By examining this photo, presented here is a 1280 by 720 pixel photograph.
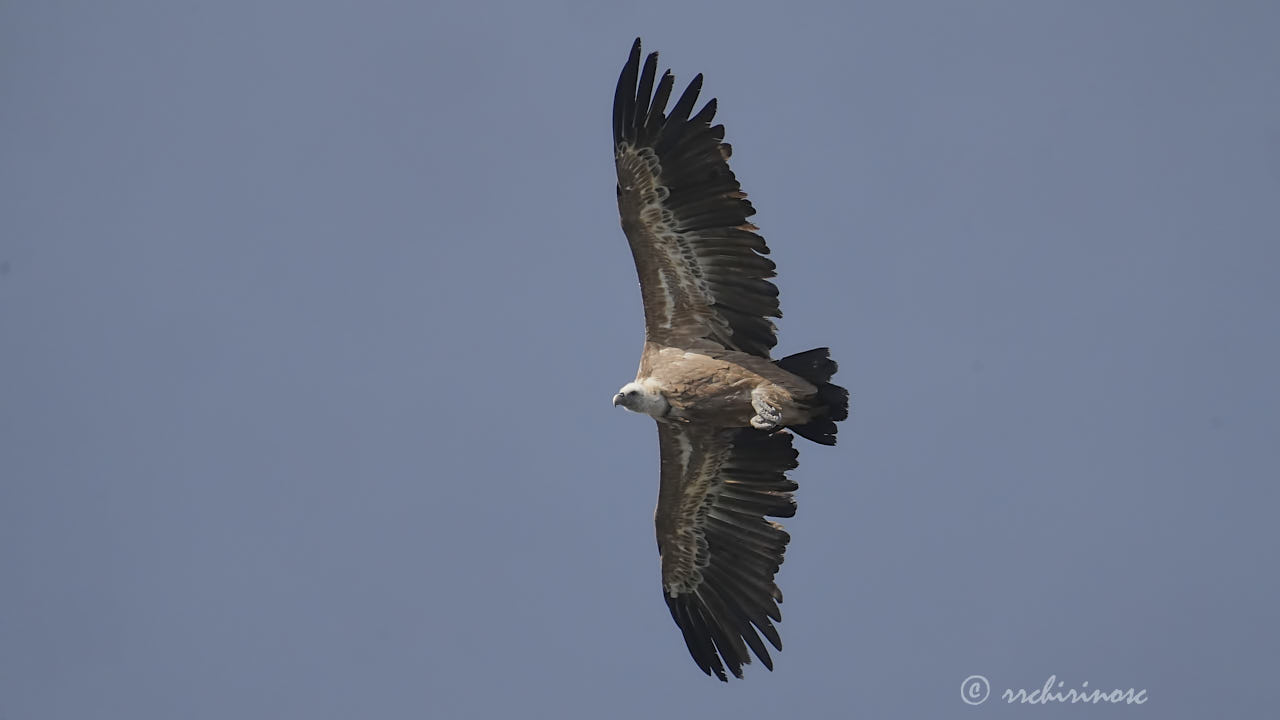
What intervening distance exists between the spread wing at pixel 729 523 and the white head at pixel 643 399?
1.86 ft

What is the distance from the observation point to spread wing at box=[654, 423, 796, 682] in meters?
16.3

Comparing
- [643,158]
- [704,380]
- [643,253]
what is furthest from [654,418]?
[643,158]

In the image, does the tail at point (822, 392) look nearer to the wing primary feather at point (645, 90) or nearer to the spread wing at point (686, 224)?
the spread wing at point (686, 224)

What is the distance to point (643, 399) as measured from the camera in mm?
15609

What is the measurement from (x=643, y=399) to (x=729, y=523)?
74.1 inches

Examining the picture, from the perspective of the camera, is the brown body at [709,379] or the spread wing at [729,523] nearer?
the brown body at [709,379]

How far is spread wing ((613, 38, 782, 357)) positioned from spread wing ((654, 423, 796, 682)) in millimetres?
1170

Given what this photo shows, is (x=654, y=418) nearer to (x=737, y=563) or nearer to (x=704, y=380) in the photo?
(x=704, y=380)

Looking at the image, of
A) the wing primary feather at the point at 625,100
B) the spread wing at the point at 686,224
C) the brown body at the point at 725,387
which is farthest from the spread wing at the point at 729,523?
the wing primary feather at the point at 625,100

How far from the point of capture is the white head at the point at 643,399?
51.2 feet

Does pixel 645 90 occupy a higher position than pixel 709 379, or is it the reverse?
pixel 645 90

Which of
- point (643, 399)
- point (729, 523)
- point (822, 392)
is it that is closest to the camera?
point (822, 392)

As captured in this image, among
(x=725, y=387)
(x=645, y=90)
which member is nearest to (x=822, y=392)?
(x=725, y=387)

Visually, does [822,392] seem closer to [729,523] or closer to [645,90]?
[729,523]
